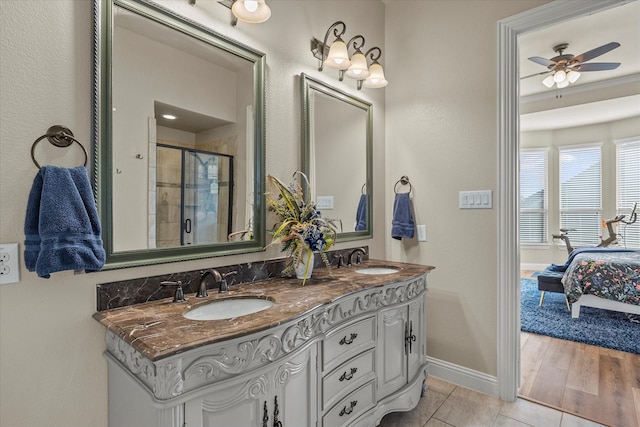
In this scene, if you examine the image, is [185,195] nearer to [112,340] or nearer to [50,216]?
[50,216]

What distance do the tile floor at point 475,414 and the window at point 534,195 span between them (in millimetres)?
5022

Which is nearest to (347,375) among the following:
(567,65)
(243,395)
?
(243,395)

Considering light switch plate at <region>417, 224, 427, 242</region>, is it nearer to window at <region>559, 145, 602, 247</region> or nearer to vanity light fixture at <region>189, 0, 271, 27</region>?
vanity light fixture at <region>189, 0, 271, 27</region>

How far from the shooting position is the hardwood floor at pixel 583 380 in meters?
1.95

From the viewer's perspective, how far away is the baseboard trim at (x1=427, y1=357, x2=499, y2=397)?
212cm

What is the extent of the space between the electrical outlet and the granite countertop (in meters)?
0.26

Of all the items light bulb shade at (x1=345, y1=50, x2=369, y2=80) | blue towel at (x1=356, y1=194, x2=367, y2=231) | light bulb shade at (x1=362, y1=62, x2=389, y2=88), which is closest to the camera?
light bulb shade at (x1=345, y1=50, x2=369, y2=80)

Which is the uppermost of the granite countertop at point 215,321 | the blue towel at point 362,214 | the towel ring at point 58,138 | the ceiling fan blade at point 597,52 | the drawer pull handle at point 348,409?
the ceiling fan blade at point 597,52

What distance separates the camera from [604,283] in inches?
129

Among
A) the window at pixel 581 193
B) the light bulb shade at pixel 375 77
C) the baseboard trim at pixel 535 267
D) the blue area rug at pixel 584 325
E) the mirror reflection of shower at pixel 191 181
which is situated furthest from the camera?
the baseboard trim at pixel 535 267

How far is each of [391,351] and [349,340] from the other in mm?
360

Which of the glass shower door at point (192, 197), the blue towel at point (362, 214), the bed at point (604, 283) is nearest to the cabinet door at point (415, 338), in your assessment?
the blue towel at point (362, 214)

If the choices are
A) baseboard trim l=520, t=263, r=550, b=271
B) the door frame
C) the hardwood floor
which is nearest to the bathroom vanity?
the door frame

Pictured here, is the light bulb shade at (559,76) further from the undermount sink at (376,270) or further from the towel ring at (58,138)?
the towel ring at (58,138)
